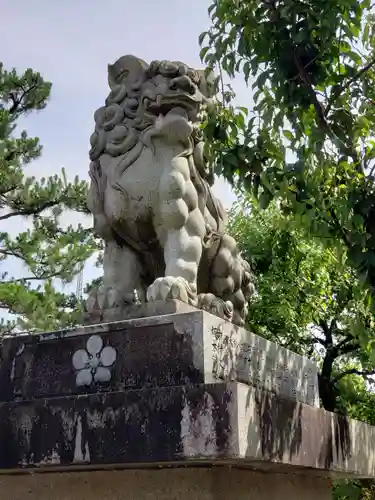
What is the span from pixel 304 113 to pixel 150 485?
2199 millimetres

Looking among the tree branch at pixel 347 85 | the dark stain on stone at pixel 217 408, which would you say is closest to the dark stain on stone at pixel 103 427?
the dark stain on stone at pixel 217 408

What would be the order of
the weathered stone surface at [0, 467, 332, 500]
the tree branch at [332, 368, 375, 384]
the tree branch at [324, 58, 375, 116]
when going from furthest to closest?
the tree branch at [332, 368, 375, 384]
the tree branch at [324, 58, 375, 116]
the weathered stone surface at [0, 467, 332, 500]

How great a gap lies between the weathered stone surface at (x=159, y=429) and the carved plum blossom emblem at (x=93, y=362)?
0.20 m

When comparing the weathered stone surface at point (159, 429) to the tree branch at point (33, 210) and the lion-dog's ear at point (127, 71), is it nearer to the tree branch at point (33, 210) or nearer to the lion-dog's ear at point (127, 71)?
the lion-dog's ear at point (127, 71)

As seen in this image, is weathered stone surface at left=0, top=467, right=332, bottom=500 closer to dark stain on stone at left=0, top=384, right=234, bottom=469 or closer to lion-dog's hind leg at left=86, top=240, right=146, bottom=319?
dark stain on stone at left=0, top=384, right=234, bottom=469

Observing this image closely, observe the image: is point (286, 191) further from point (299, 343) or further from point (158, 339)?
point (299, 343)

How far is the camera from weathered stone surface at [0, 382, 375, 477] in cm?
276

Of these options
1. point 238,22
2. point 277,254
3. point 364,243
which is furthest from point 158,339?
point 277,254

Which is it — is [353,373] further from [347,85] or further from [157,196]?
[157,196]

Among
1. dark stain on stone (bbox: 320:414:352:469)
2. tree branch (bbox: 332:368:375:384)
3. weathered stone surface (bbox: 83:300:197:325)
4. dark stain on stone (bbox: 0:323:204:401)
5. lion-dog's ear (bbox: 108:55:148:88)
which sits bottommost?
dark stain on stone (bbox: 320:414:352:469)

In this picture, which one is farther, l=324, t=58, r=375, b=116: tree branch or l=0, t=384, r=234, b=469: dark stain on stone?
l=324, t=58, r=375, b=116: tree branch

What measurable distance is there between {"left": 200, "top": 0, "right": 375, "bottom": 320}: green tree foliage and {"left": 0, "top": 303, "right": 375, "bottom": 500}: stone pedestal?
33.4 inches

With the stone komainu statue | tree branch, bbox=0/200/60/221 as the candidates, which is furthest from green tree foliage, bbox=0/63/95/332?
the stone komainu statue

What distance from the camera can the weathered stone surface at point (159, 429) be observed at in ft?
9.04
